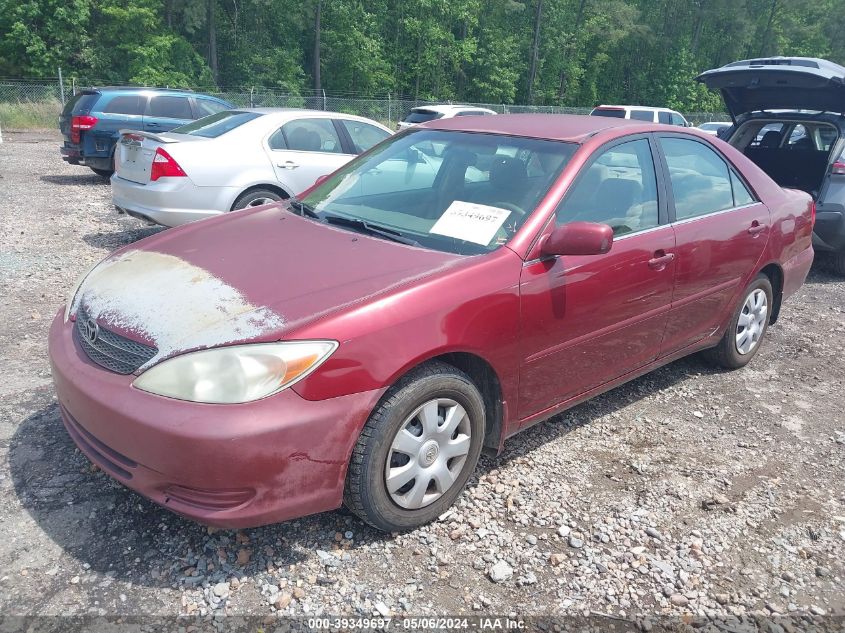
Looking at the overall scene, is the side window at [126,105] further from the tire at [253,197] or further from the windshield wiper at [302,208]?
the windshield wiper at [302,208]

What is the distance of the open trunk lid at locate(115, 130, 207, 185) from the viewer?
6759 millimetres

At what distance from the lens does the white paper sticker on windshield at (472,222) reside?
3143 mm

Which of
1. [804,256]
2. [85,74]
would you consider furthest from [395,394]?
[85,74]

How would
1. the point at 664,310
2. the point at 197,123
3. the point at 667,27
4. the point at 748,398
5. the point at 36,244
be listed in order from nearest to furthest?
the point at 664,310 < the point at 748,398 < the point at 36,244 < the point at 197,123 < the point at 667,27

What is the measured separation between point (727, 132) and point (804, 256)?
3820 mm

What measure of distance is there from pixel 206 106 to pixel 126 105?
147cm

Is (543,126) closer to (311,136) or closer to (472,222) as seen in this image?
(472,222)

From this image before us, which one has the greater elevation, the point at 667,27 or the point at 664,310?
the point at 667,27

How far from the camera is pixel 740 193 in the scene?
14.7 ft

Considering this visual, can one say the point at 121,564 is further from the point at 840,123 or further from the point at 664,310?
the point at 840,123

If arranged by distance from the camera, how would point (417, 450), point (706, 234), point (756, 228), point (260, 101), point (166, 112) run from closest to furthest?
point (417, 450) < point (706, 234) < point (756, 228) < point (166, 112) < point (260, 101)

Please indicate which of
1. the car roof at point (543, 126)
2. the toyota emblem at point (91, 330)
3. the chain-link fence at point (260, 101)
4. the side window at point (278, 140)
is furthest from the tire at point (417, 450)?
the chain-link fence at point (260, 101)

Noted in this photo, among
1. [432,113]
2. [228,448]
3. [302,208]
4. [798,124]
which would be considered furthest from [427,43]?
[228,448]

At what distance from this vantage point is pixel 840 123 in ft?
23.8
